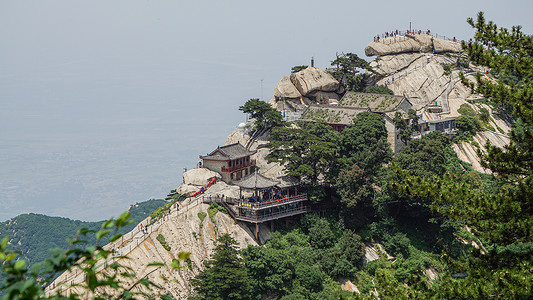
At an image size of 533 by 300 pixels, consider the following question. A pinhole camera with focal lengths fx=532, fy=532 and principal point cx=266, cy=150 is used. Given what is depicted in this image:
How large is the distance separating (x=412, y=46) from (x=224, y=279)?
54.6 metres

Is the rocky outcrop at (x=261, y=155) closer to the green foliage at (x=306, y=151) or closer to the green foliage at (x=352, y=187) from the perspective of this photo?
the green foliage at (x=306, y=151)

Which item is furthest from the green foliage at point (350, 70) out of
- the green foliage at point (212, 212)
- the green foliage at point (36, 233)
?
the green foliage at point (36, 233)

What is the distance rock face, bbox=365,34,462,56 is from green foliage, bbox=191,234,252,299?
161 feet

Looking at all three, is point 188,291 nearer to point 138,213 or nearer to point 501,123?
point 501,123

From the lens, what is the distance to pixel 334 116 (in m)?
58.9

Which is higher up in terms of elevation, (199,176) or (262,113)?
(262,113)

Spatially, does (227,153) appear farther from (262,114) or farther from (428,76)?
(428,76)

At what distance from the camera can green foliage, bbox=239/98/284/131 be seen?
5759cm

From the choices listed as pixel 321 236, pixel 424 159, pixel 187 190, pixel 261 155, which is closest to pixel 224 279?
pixel 321 236

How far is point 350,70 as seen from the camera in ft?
236

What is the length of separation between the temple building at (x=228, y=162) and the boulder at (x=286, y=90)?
17838 mm

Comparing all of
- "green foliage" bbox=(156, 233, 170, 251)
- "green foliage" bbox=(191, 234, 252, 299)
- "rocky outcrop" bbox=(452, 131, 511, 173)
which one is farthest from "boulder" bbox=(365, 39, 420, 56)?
"green foliage" bbox=(156, 233, 170, 251)

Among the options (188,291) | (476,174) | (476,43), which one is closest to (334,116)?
(476,174)

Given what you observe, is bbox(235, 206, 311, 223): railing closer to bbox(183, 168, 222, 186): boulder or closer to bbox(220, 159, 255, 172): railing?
bbox(183, 168, 222, 186): boulder
